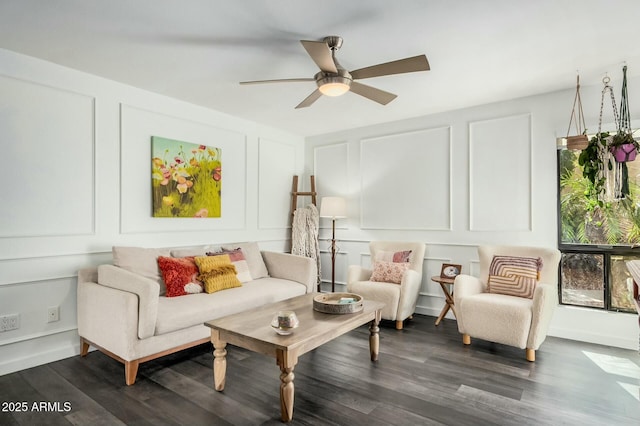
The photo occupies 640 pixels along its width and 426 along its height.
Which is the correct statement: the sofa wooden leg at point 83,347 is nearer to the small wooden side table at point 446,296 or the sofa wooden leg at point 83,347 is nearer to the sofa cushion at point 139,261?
the sofa cushion at point 139,261

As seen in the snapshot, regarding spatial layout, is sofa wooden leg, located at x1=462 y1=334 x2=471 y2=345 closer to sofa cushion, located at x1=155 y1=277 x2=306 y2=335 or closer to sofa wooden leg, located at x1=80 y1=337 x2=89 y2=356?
sofa cushion, located at x1=155 y1=277 x2=306 y2=335

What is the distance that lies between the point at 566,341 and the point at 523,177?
163 centimetres

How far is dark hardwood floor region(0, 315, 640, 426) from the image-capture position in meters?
2.10

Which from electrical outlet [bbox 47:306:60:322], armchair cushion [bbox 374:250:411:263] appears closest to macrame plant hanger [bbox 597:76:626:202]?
armchair cushion [bbox 374:250:411:263]

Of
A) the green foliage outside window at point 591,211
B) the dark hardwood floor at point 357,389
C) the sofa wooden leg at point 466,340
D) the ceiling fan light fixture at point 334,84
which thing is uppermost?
the ceiling fan light fixture at point 334,84

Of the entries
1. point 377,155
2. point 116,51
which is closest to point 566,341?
point 377,155

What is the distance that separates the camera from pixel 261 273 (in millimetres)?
4141

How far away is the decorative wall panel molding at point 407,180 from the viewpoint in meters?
4.33

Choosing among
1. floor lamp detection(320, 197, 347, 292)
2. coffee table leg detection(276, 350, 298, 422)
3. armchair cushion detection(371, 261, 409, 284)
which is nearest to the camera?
coffee table leg detection(276, 350, 298, 422)

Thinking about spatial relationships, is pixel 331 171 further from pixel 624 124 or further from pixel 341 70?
pixel 624 124

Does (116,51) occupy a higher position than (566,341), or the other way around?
(116,51)

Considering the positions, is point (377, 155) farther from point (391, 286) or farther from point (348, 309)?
point (348, 309)

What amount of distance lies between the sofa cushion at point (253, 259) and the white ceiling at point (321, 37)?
1.63m

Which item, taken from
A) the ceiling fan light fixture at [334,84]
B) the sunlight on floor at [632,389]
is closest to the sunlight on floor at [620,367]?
the sunlight on floor at [632,389]
